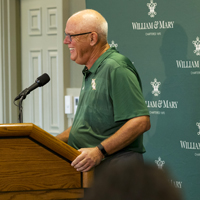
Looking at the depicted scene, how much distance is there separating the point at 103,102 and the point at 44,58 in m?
2.50

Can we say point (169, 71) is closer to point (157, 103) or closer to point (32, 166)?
point (157, 103)

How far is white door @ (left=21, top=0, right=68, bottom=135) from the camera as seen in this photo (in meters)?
3.92

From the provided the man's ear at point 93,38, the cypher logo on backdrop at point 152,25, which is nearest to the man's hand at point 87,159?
the man's ear at point 93,38

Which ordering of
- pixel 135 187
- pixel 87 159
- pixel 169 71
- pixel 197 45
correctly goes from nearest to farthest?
1. pixel 135 187
2. pixel 87 159
3. pixel 197 45
4. pixel 169 71

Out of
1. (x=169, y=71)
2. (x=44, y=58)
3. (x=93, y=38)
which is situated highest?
(x=44, y=58)

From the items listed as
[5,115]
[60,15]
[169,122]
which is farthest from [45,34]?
[169,122]

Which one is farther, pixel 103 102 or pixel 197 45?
pixel 197 45

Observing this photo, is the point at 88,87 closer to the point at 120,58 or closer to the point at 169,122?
the point at 120,58

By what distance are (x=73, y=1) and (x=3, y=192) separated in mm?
2920

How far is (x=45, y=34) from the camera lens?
414cm

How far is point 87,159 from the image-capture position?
150 centimetres

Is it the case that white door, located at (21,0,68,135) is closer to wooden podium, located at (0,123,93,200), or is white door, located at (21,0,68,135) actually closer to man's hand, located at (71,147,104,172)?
man's hand, located at (71,147,104,172)

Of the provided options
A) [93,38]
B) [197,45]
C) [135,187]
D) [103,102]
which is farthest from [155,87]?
[135,187]

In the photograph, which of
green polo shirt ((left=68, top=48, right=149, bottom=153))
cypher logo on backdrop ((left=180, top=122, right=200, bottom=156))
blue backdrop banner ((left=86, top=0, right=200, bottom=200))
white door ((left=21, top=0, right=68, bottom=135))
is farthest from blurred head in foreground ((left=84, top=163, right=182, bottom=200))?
white door ((left=21, top=0, right=68, bottom=135))
